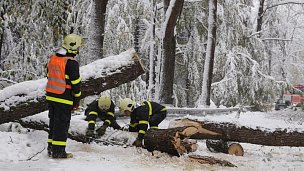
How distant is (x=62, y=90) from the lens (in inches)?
262

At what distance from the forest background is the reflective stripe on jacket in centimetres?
486

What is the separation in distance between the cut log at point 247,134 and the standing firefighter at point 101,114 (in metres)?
1.24

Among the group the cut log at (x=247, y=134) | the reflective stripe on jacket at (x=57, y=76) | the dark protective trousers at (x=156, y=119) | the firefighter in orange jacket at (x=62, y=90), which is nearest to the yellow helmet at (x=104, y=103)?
the dark protective trousers at (x=156, y=119)

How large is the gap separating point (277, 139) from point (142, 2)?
13.3 meters

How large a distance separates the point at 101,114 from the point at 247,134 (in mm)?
2878

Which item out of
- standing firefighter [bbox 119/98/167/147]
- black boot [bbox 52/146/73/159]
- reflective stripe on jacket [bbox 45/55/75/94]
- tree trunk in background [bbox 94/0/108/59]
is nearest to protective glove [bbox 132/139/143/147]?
standing firefighter [bbox 119/98/167/147]

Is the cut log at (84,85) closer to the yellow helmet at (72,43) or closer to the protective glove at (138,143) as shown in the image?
the yellow helmet at (72,43)

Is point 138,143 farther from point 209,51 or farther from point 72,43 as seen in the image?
point 209,51

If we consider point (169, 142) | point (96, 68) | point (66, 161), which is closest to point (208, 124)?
point (169, 142)

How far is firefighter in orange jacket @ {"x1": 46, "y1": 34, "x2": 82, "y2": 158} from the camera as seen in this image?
6602 millimetres

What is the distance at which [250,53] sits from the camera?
2717cm

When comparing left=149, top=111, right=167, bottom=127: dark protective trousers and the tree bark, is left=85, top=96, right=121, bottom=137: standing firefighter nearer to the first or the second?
the tree bark

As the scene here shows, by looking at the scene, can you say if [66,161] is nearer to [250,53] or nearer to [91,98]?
[91,98]

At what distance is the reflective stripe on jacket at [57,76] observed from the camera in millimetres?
6629
